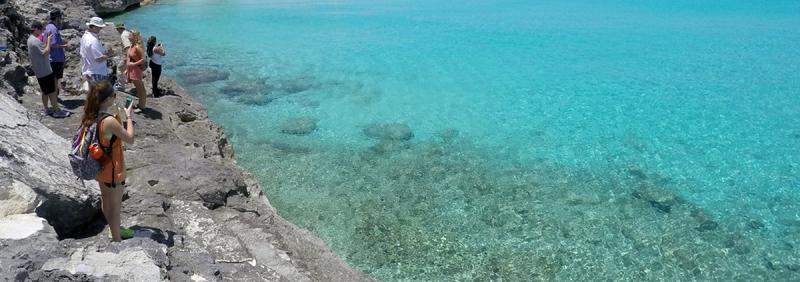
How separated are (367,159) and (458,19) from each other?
2357cm

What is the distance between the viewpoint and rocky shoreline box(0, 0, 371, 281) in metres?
4.34

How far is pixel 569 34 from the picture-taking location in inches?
1108

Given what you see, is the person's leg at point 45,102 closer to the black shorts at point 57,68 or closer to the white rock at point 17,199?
the black shorts at point 57,68

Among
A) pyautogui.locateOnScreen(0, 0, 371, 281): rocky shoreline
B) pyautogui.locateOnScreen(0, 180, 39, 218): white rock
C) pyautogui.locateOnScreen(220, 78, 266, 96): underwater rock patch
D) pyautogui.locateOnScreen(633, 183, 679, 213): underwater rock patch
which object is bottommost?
pyautogui.locateOnScreen(633, 183, 679, 213): underwater rock patch

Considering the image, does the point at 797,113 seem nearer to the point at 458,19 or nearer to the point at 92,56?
the point at 92,56

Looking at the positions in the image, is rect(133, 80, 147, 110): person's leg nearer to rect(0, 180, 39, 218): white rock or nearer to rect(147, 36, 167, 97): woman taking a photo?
rect(147, 36, 167, 97): woman taking a photo

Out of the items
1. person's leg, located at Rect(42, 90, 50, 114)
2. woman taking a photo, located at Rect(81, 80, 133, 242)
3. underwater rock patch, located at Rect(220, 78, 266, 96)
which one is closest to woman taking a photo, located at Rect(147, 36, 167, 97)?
person's leg, located at Rect(42, 90, 50, 114)

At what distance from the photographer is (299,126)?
14.1 metres

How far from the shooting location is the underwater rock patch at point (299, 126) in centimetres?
1378

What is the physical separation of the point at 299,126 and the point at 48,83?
6189 millimetres

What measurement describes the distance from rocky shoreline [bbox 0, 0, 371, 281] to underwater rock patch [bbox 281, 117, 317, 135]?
391cm

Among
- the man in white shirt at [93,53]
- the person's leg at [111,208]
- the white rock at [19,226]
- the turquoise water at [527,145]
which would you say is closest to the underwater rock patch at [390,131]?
the turquoise water at [527,145]

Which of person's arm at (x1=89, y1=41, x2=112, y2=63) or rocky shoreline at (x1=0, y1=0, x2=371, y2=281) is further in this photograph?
person's arm at (x1=89, y1=41, x2=112, y2=63)

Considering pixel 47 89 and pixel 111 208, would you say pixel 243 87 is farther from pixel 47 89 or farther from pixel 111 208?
pixel 111 208
